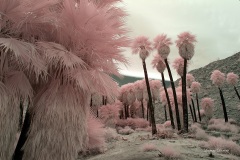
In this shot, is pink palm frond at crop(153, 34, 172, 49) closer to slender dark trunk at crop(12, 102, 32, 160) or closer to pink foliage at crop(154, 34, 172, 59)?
pink foliage at crop(154, 34, 172, 59)

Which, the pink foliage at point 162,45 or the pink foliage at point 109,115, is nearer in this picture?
the pink foliage at point 162,45

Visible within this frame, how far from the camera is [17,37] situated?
5418 millimetres

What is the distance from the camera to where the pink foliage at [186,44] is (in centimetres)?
2689

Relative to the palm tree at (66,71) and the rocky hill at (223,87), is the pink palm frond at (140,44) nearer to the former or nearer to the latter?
the palm tree at (66,71)

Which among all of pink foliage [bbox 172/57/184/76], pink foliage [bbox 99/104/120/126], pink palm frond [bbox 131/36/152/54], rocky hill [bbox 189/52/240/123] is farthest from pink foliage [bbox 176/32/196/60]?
rocky hill [bbox 189/52/240/123]

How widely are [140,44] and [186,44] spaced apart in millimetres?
4243

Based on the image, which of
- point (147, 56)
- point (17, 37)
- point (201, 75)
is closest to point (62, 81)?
point (17, 37)

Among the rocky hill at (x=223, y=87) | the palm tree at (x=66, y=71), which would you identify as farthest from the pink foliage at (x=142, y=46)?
the rocky hill at (x=223, y=87)

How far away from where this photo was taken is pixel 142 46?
89.6 ft

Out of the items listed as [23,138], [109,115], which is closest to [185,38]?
[109,115]

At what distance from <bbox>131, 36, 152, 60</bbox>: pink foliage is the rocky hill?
83.3 feet

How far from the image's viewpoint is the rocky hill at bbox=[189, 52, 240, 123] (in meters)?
53.5

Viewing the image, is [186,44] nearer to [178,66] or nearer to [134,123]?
[178,66]

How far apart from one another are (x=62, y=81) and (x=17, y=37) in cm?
116
